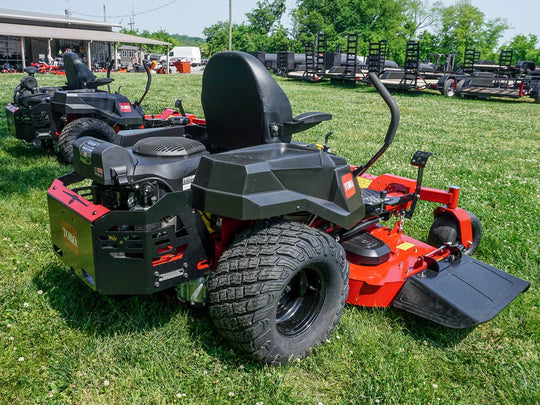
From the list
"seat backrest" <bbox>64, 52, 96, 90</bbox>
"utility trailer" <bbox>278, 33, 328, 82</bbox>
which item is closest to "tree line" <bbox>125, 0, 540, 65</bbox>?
"utility trailer" <bbox>278, 33, 328, 82</bbox>

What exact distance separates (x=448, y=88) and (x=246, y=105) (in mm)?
17899

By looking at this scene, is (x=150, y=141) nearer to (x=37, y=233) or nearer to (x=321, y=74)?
(x=37, y=233)

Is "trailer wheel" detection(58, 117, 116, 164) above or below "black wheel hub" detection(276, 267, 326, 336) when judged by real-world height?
above

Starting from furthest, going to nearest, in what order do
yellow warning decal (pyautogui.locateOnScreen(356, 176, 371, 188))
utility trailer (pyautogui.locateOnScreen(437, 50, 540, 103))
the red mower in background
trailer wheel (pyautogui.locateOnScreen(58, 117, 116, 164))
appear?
utility trailer (pyautogui.locateOnScreen(437, 50, 540, 103)) → the red mower in background → trailer wheel (pyautogui.locateOnScreen(58, 117, 116, 164)) → yellow warning decal (pyautogui.locateOnScreen(356, 176, 371, 188))

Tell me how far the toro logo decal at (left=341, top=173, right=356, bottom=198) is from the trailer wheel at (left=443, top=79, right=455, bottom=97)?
17.6 meters

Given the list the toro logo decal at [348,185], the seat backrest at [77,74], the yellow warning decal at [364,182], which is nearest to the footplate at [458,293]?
the toro logo decal at [348,185]

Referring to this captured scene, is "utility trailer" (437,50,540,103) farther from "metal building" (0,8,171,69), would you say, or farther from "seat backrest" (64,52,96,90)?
"metal building" (0,8,171,69)

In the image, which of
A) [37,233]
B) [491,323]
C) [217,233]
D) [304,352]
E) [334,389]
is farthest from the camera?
[37,233]

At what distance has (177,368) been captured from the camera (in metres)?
2.66

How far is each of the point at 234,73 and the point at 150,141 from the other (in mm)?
649

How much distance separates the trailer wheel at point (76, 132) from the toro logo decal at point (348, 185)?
4737 millimetres

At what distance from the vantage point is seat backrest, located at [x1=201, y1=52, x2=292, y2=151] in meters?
2.92

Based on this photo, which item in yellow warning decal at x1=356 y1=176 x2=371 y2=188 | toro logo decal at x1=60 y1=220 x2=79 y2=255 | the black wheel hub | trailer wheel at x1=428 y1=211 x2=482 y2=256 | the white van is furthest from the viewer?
the white van

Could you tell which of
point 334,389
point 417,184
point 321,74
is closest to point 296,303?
point 334,389
